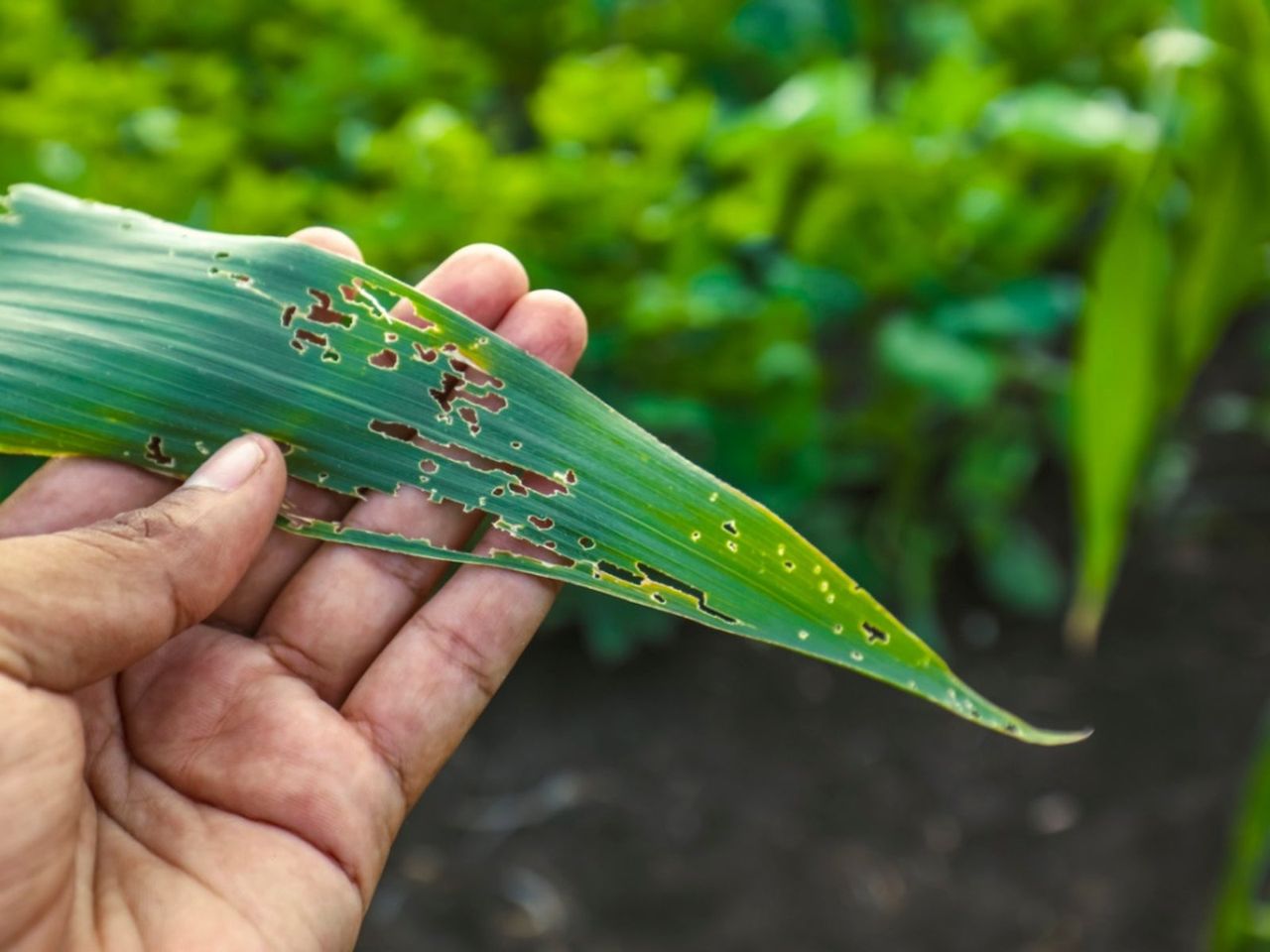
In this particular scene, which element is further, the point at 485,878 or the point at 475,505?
the point at 485,878

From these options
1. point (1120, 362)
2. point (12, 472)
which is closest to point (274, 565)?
point (12, 472)

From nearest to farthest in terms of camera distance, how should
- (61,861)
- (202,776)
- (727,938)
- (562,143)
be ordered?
1. (61,861)
2. (202,776)
3. (562,143)
4. (727,938)

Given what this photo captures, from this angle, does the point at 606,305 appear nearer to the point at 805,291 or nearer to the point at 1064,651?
the point at 805,291

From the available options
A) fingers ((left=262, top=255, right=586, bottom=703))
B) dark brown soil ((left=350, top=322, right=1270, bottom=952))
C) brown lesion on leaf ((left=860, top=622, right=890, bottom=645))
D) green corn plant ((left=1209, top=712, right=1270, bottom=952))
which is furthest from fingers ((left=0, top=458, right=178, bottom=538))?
green corn plant ((left=1209, top=712, right=1270, bottom=952))

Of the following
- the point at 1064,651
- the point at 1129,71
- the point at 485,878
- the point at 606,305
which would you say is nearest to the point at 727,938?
the point at 485,878

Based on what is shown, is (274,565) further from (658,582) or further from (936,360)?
(936,360)
